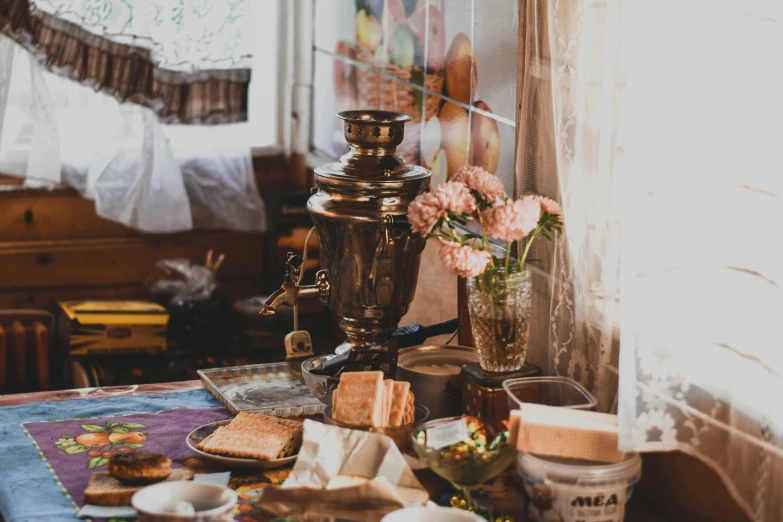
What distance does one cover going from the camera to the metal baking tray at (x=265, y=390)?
1930mm

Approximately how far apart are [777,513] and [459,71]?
141 centimetres

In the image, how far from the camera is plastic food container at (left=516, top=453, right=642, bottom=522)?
142cm

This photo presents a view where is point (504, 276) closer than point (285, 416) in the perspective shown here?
Yes

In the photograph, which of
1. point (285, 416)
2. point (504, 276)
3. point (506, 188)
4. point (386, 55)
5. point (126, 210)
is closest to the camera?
point (504, 276)

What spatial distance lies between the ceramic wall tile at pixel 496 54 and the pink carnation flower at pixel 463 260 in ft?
1.98

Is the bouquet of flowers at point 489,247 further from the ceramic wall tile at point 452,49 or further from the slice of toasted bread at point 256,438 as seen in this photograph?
the ceramic wall tile at point 452,49

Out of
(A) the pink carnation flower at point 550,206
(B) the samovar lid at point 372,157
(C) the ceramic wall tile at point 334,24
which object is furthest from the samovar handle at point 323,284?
(C) the ceramic wall tile at point 334,24

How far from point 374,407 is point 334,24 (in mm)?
2106

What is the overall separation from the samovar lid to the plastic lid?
654 millimetres

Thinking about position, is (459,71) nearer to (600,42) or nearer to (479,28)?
(479,28)

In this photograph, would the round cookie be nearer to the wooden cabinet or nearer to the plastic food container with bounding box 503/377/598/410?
the plastic food container with bounding box 503/377/598/410

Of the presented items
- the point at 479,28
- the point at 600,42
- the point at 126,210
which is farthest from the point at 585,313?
the point at 126,210

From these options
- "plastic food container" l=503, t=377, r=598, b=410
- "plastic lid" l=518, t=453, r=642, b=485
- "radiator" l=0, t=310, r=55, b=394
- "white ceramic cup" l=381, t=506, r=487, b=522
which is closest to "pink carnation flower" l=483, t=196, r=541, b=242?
"plastic food container" l=503, t=377, r=598, b=410

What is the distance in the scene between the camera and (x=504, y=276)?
65.6 inches
